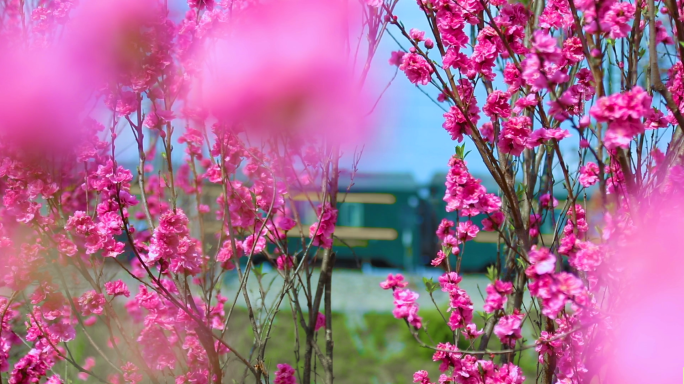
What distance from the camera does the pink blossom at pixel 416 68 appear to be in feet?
6.95

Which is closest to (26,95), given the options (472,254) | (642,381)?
(642,381)

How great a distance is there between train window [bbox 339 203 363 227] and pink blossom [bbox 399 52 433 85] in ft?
33.6

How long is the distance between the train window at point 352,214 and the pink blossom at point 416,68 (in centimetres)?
1024

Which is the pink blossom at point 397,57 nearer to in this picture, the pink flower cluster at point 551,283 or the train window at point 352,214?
the pink flower cluster at point 551,283

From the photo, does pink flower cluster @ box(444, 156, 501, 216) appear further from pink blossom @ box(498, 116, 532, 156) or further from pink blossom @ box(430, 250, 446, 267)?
pink blossom @ box(430, 250, 446, 267)

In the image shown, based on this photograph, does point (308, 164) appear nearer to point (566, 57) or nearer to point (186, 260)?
point (186, 260)

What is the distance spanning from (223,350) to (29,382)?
93 cm

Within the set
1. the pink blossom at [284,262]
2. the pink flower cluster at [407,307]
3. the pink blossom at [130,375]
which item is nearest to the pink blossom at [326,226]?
the pink blossom at [284,262]

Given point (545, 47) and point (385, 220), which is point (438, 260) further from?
point (385, 220)

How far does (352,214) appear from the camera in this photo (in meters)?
12.4

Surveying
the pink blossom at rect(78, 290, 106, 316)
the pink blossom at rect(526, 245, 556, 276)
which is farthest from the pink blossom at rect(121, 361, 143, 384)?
the pink blossom at rect(526, 245, 556, 276)

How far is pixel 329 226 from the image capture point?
7.55 ft

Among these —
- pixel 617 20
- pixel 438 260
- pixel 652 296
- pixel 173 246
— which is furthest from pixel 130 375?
pixel 617 20

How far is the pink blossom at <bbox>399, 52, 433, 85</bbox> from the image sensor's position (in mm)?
2119
